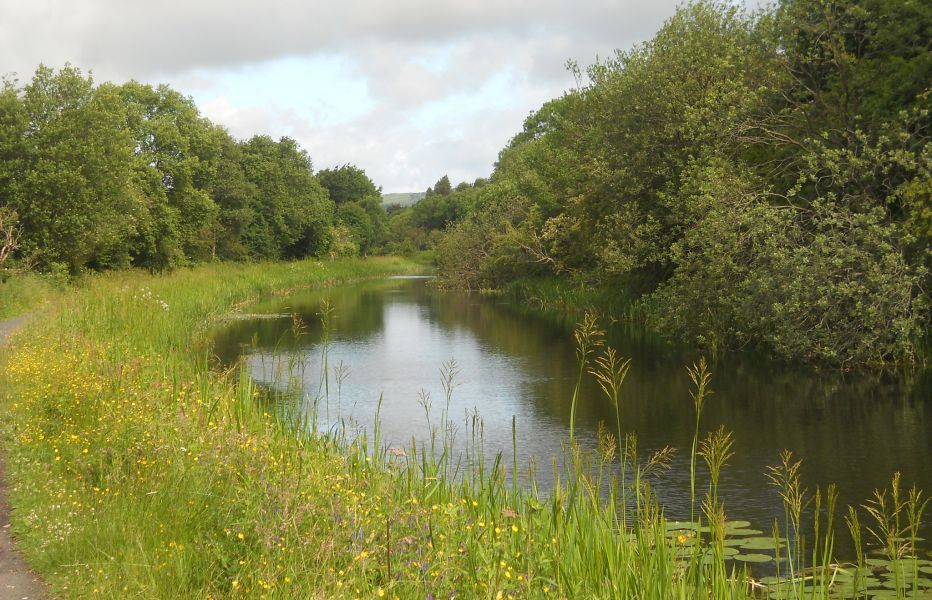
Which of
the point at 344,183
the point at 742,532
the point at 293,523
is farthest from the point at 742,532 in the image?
the point at 344,183

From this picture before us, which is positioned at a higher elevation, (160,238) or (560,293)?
(160,238)

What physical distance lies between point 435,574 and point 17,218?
26696 mm

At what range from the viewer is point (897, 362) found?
1755 cm

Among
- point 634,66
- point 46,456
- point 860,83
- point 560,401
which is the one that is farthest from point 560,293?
point 46,456

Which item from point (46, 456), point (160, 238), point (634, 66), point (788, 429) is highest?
point (634, 66)

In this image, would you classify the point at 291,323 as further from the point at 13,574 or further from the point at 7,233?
the point at 13,574

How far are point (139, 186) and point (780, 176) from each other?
29.0m

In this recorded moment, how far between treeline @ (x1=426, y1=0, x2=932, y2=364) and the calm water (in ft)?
4.26

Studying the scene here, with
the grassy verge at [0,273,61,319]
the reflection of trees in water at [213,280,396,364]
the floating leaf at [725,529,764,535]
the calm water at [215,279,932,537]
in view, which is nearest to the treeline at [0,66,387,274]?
the grassy verge at [0,273,61,319]

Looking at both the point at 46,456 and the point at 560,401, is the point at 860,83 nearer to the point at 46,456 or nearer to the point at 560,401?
the point at 560,401

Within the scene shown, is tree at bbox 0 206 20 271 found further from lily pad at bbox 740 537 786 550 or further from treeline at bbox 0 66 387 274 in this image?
lily pad at bbox 740 537 786 550

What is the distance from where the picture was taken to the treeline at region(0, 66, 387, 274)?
2822cm

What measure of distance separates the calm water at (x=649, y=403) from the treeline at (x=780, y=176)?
1298mm

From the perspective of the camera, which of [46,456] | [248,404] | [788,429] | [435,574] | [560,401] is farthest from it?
[560,401]
